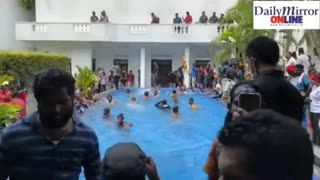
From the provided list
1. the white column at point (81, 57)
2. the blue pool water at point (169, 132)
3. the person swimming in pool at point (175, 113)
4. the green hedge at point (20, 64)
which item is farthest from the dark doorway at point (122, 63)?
the green hedge at point (20, 64)

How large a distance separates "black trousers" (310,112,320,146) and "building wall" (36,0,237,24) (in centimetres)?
2374

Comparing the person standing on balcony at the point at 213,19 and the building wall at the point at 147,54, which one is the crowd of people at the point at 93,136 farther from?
the building wall at the point at 147,54

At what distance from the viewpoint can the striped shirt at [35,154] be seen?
2572 mm

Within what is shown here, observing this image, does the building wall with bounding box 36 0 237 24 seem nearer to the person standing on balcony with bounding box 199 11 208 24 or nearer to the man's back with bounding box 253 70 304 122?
the person standing on balcony with bounding box 199 11 208 24

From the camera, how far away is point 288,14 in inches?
443

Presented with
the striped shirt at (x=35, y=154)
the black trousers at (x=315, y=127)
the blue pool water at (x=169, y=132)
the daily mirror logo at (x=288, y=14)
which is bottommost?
the blue pool water at (x=169, y=132)

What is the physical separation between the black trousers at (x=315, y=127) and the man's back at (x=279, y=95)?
5.70m

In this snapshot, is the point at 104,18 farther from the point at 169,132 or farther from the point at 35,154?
the point at 35,154

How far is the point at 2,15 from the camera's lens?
30891mm

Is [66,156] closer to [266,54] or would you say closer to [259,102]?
[259,102]

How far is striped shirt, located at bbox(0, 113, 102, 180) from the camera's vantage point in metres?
2.57

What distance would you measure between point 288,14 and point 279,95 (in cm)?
867

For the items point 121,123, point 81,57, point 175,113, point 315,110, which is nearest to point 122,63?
point 81,57

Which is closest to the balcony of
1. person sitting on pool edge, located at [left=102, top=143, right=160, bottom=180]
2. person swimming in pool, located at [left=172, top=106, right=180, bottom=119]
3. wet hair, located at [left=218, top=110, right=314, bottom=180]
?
person swimming in pool, located at [left=172, top=106, right=180, bottom=119]
